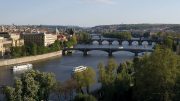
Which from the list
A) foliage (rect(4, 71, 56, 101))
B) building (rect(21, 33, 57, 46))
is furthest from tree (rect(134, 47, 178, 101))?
building (rect(21, 33, 57, 46))

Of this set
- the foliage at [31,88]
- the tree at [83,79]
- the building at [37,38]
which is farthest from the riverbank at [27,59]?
the foliage at [31,88]

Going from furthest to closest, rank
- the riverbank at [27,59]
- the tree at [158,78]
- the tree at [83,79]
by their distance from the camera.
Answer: the riverbank at [27,59], the tree at [83,79], the tree at [158,78]

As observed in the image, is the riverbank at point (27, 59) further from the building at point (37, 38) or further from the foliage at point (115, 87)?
the foliage at point (115, 87)

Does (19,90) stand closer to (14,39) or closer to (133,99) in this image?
(133,99)

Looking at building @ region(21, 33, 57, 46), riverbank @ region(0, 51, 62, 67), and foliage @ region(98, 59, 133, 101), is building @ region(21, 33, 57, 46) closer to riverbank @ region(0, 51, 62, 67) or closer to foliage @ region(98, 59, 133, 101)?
riverbank @ region(0, 51, 62, 67)

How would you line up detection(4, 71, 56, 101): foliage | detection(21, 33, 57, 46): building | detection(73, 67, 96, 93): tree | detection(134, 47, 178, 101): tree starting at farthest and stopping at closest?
detection(21, 33, 57, 46): building
detection(73, 67, 96, 93): tree
detection(134, 47, 178, 101): tree
detection(4, 71, 56, 101): foliage

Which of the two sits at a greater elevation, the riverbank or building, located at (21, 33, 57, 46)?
building, located at (21, 33, 57, 46)
